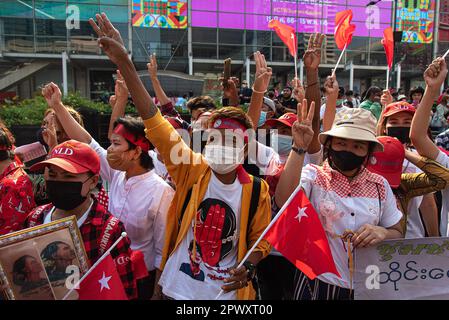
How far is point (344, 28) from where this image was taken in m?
6.04

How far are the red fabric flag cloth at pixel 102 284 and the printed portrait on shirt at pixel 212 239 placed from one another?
45cm

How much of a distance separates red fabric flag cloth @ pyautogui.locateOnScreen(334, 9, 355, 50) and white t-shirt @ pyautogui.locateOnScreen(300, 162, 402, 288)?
421 centimetres

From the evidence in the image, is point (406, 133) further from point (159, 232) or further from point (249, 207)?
point (159, 232)

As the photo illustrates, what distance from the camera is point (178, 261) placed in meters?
2.21

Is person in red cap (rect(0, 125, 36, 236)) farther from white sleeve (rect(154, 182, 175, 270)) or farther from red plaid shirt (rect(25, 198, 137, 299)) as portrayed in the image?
white sleeve (rect(154, 182, 175, 270))

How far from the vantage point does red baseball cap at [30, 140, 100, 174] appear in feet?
6.78

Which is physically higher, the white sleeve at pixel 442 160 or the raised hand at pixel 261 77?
the raised hand at pixel 261 77

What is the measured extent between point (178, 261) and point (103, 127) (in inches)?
276

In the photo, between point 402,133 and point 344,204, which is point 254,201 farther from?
point 402,133

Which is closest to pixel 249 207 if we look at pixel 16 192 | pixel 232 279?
pixel 232 279

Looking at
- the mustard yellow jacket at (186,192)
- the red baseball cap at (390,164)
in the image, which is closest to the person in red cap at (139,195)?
the mustard yellow jacket at (186,192)

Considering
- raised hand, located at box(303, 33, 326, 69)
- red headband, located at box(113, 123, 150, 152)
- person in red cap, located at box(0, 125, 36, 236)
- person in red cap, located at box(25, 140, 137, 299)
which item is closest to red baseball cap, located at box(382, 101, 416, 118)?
raised hand, located at box(303, 33, 326, 69)

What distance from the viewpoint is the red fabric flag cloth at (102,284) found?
72.3 inches

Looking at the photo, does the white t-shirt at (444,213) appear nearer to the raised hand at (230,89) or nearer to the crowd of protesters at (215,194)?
the crowd of protesters at (215,194)
